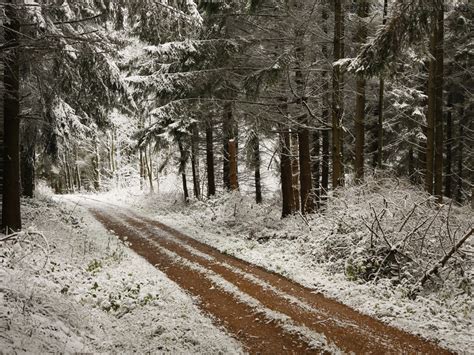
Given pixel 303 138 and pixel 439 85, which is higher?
pixel 439 85

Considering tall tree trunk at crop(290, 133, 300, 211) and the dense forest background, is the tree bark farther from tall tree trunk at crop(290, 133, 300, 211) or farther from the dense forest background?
the dense forest background

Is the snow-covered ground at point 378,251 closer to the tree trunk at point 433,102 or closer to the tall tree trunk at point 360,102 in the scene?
the tall tree trunk at point 360,102

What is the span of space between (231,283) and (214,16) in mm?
9344

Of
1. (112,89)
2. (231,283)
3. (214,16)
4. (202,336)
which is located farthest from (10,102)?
(202,336)

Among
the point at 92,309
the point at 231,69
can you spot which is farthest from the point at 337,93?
the point at 92,309

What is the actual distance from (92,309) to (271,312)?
11.4 ft

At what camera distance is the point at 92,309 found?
736 cm

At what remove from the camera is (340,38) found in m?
11.6

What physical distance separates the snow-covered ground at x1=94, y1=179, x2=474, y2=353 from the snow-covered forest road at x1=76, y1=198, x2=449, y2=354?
41 centimetres

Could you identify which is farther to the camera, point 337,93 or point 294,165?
point 294,165

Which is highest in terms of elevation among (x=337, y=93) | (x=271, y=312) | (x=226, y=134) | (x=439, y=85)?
(x=439, y=85)

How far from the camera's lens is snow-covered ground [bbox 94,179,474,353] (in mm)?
6770

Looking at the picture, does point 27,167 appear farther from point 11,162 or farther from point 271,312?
point 271,312

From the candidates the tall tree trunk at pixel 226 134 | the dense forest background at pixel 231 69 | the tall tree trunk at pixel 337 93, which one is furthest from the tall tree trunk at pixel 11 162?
the tall tree trunk at pixel 337 93
